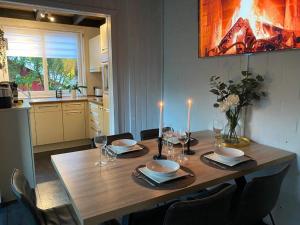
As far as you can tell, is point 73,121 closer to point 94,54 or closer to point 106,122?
point 106,122

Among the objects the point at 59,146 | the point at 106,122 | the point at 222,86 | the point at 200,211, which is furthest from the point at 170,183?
the point at 59,146

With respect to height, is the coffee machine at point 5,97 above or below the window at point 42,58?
below

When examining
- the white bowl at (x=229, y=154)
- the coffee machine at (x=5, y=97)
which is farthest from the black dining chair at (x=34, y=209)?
the coffee machine at (x=5, y=97)

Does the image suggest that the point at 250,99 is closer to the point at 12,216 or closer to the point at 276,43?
the point at 276,43

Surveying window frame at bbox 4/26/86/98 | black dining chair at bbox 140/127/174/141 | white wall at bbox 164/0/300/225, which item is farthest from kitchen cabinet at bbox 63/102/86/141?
black dining chair at bbox 140/127/174/141

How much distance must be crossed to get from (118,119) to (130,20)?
1.29 meters

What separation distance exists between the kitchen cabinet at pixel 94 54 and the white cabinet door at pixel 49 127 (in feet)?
3.85

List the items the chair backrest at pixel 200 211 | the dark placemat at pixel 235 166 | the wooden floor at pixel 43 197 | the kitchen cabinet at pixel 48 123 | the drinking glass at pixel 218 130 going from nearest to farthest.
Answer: the chair backrest at pixel 200 211 → the dark placemat at pixel 235 166 → the drinking glass at pixel 218 130 → the wooden floor at pixel 43 197 → the kitchen cabinet at pixel 48 123

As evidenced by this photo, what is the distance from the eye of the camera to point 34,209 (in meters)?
1.20

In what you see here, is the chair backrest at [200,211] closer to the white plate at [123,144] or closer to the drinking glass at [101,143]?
the drinking glass at [101,143]

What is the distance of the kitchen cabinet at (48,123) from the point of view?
405cm

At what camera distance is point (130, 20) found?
297 cm

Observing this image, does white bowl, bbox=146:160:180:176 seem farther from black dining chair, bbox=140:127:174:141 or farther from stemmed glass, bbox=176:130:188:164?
black dining chair, bbox=140:127:174:141

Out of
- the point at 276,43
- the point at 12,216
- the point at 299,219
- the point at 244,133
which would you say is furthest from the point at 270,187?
the point at 12,216
